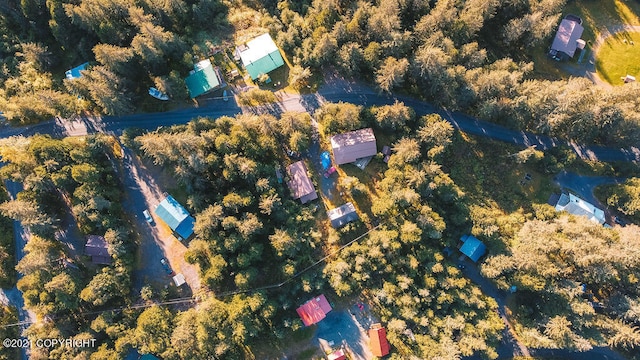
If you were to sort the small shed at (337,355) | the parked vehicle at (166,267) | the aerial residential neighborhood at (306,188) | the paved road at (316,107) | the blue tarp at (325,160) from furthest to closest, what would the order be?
the paved road at (316,107) → the blue tarp at (325,160) → the parked vehicle at (166,267) → the small shed at (337,355) → the aerial residential neighborhood at (306,188)

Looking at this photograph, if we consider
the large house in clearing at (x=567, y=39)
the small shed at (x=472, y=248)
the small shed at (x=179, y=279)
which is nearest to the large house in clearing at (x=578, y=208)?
the small shed at (x=472, y=248)

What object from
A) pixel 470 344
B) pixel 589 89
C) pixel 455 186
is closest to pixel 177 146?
pixel 455 186

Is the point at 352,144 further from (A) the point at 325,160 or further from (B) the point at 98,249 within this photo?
(B) the point at 98,249

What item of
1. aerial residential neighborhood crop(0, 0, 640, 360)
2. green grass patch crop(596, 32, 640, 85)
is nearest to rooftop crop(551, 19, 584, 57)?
green grass patch crop(596, 32, 640, 85)

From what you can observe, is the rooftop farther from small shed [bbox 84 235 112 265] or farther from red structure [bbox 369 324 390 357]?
small shed [bbox 84 235 112 265]

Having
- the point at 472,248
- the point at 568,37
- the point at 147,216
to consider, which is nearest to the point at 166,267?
the point at 147,216

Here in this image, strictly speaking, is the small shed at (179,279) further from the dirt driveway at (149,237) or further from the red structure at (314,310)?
the red structure at (314,310)
